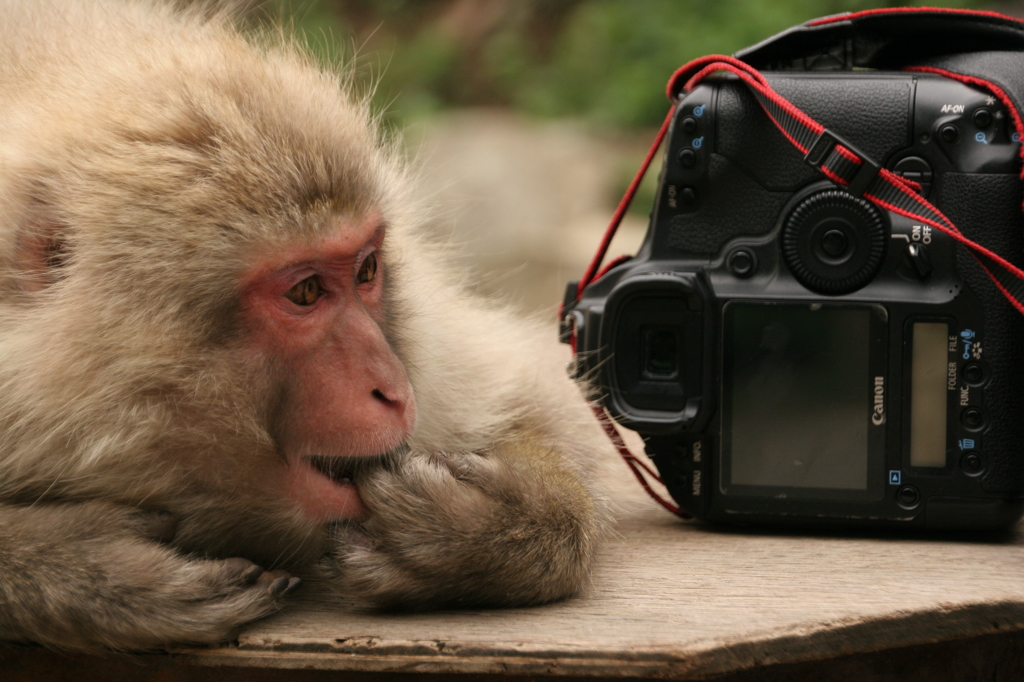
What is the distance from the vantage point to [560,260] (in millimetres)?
7516

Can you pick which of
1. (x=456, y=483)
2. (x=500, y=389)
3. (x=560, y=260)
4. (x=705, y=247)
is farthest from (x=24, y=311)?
(x=560, y=260)

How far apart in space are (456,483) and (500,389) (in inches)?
27.5

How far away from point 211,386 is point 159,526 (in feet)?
0.78

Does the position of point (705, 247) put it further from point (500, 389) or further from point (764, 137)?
point (500, 389)

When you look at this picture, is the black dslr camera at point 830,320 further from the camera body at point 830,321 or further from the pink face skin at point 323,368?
the pink face skin at point 323,368

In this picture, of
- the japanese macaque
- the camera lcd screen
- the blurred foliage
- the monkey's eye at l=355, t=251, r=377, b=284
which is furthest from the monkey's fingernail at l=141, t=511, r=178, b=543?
the blurred foliage

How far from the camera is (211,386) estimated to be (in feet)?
5.49

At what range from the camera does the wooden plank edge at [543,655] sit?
1515mm

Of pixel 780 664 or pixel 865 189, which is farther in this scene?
pixel 865 189

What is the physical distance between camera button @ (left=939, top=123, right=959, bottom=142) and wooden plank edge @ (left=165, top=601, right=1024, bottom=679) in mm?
936

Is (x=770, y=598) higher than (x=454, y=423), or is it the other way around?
(x=454, y=423)

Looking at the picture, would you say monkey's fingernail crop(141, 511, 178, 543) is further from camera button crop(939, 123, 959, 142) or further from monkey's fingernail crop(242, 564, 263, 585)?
camera button crop(939, 123, 959, 142)

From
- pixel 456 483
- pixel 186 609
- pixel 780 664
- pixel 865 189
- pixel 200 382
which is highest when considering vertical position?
pixel 865 189

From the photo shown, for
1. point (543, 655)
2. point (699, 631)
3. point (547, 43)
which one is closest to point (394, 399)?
point (543, 655)
